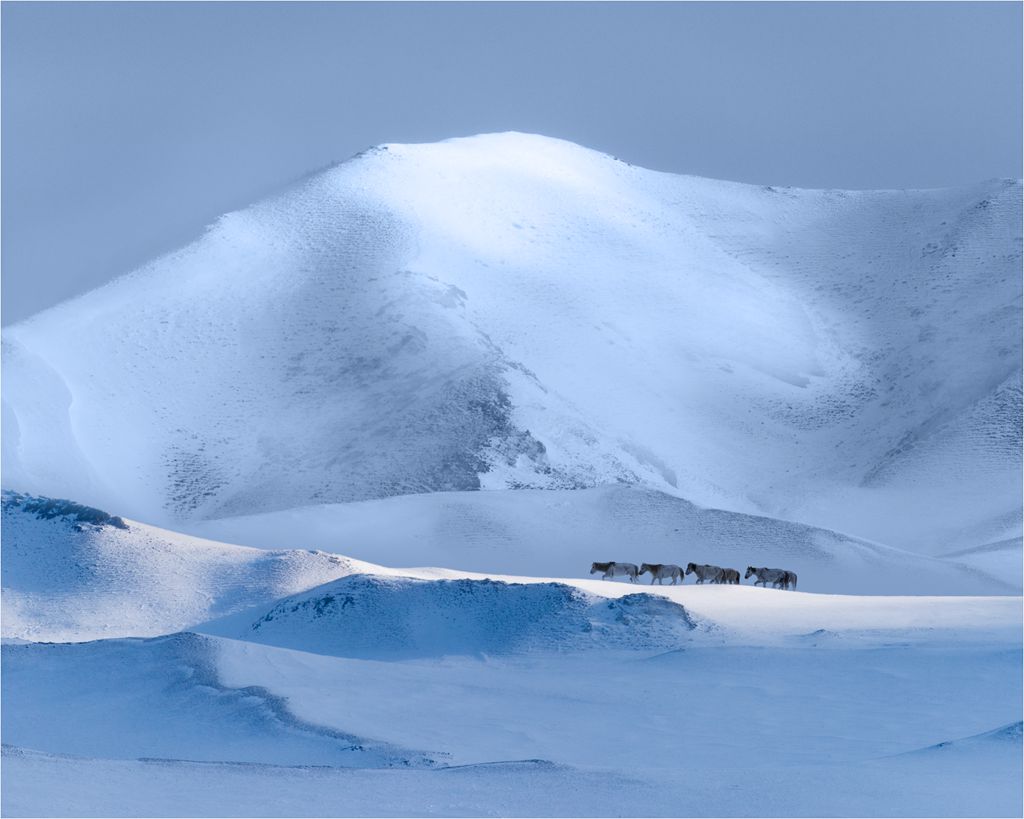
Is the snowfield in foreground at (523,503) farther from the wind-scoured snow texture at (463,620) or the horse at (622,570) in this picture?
the horse at (622,570)

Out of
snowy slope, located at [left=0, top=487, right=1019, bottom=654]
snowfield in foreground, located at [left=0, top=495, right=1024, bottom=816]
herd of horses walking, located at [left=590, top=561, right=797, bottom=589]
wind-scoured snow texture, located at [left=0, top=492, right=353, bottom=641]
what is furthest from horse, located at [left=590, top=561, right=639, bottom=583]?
wind-scoured snow texture, located at [left=0, top=492, right=353, bottom=641]

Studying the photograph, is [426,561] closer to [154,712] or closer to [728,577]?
[728,577]

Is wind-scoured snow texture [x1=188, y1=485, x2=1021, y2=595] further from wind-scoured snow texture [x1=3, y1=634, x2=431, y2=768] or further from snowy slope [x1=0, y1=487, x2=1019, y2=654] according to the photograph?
wind-scoured snow texture [x1=3, y1=634, x2=431, y2=768]

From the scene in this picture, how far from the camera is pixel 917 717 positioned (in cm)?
1914

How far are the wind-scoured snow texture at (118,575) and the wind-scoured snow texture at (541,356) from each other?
870 inches

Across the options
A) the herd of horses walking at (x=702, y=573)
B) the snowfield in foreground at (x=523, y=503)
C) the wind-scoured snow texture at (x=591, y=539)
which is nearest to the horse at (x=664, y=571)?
the herd of horses walking at (x=702, y=573)

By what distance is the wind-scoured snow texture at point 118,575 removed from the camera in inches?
1186

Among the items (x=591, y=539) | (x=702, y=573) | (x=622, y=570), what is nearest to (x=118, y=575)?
(x=622, y=570)

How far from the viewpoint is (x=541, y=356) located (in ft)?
226

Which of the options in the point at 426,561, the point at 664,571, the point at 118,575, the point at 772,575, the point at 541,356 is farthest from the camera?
the point at 541,356

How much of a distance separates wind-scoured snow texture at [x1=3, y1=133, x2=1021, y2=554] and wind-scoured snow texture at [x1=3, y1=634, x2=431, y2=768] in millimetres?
34703

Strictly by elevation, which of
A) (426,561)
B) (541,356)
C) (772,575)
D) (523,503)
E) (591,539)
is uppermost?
(541,356)

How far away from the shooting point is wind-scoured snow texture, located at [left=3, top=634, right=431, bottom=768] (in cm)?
1797

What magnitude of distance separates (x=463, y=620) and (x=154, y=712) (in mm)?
6159
